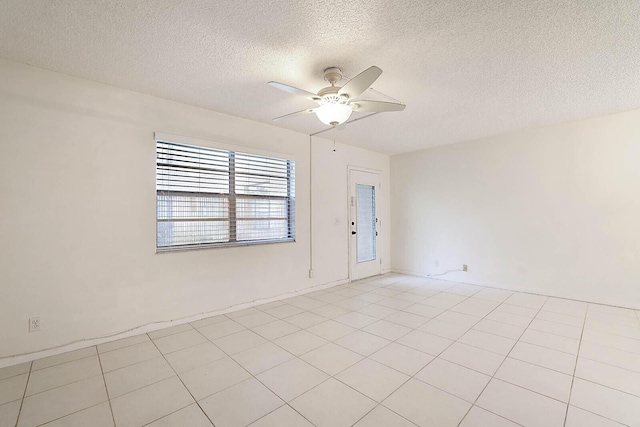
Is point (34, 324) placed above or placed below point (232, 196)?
below

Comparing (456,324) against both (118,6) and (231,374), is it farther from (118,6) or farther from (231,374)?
(118,6)

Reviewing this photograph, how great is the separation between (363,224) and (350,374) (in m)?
3.43

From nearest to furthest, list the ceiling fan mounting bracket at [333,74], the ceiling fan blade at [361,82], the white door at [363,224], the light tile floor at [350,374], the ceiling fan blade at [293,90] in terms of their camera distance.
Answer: the light tile floor at [350,374], the ceiling fan blade at [361,82], the ceiling fan blade at [293,90], the ceiling fan mounting bracket at [333,74], the white door at [363,224]

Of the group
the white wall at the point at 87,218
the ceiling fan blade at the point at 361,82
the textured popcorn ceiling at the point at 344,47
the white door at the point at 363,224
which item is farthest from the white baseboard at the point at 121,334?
the ceiling fan blade at the point at 361,82

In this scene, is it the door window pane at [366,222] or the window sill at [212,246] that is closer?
the window sill at [212,246]

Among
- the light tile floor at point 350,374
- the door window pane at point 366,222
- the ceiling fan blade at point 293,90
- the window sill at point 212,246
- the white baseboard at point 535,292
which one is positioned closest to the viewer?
the light tile floor at point 350,374

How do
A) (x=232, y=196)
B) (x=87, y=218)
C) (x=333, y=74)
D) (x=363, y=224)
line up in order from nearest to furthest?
(x=333, y=74), (x=87, y=218), (x=232, y=196), (x=363, y=224)

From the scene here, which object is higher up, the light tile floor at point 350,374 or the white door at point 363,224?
the white door at point 363,224

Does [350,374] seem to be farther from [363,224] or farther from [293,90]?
[363,224]

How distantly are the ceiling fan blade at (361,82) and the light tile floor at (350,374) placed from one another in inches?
84.0

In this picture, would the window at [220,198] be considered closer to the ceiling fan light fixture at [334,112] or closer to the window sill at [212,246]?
the window sill at [212,246]

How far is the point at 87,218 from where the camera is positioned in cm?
261

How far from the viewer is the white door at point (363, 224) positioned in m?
5.09

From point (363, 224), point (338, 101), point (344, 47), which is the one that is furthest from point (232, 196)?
point (363, 224)
